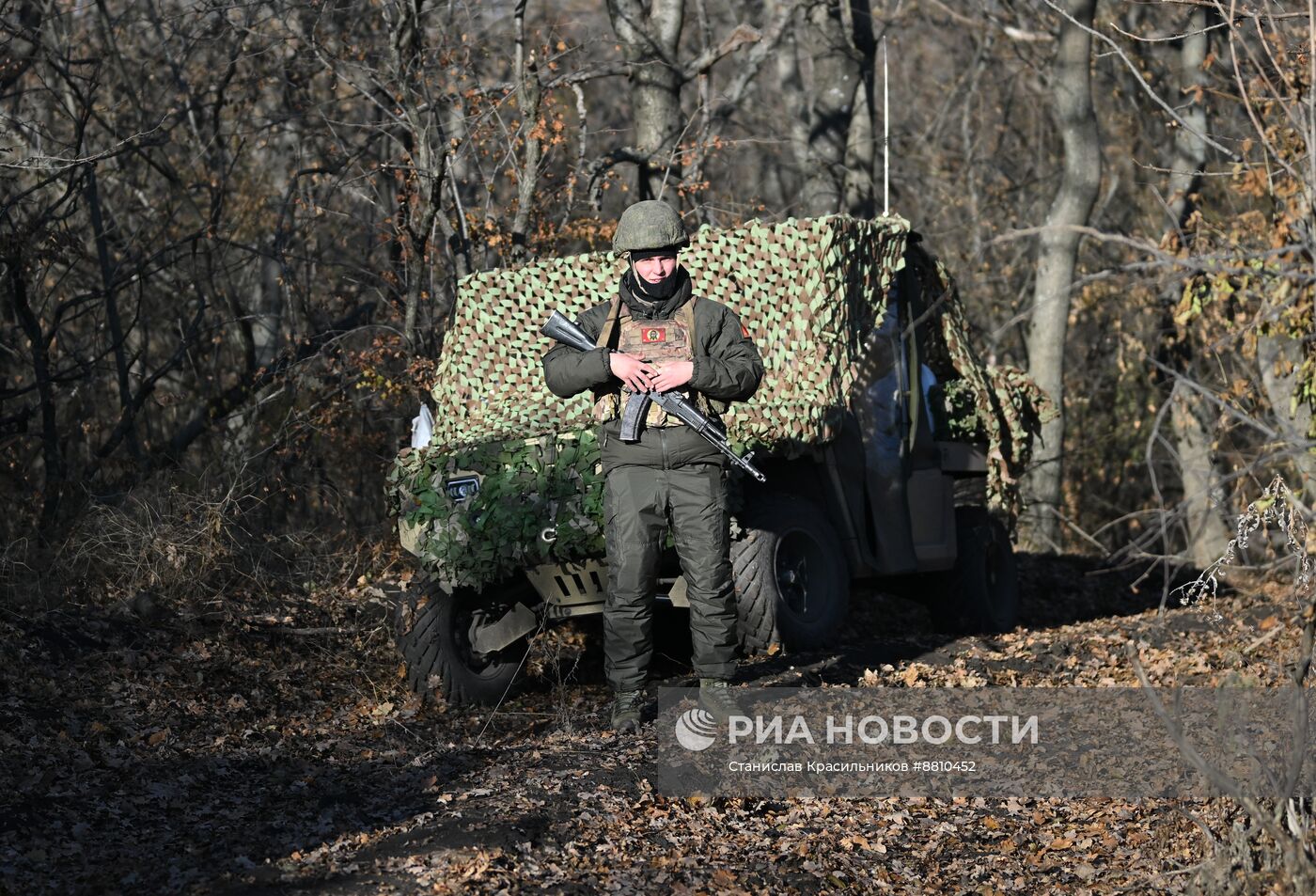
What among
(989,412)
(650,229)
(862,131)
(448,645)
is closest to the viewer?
(650,229)

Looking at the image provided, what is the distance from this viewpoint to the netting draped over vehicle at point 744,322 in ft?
25.1

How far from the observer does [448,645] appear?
7363 mm

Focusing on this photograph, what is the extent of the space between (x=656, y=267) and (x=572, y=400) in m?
1.59

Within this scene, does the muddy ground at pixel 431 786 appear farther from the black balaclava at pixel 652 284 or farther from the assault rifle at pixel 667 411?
the black balaclava at pixel 652 284

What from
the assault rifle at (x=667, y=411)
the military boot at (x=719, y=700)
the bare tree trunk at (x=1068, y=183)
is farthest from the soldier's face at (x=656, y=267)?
the bare tree trunk at (x=1068, y=183)

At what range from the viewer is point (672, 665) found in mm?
8406

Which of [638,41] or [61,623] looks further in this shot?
[638,41]

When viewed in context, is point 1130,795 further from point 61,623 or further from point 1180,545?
point 1180,545

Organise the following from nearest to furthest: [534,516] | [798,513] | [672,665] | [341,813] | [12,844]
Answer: [12,844] < [341,813] < [534,516] < [798,513] < [672,665]

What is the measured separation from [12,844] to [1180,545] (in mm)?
14981

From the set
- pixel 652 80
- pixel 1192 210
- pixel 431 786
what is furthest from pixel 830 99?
pixel 431 786

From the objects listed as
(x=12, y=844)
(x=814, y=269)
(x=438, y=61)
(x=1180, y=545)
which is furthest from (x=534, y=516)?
(x=1180, y=545)

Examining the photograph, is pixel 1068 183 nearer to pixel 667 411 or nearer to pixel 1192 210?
pixel 1192 210

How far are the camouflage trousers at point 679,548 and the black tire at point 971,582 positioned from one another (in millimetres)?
3412
